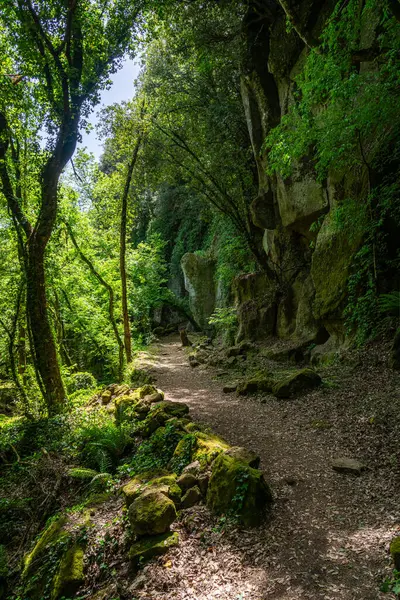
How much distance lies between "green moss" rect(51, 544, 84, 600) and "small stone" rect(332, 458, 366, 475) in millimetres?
3276

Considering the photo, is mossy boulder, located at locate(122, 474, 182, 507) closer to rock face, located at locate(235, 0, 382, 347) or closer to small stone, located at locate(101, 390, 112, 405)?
small stone, located at locate(101, 390, 112, 405)

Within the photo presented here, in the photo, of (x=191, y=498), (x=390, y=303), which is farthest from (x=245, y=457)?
(x=390, y=303)

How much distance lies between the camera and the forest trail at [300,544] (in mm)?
2658

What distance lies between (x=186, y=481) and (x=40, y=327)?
19.1ft

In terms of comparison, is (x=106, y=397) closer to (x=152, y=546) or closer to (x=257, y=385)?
(x=257, y=385)

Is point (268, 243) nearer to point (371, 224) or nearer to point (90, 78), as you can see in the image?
point (371, 224)

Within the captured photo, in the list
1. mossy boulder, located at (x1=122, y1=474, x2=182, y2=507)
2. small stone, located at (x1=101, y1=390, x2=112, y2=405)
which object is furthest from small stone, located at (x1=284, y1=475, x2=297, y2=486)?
small stone, located at (x1=101, y1=390, x2=112, y2=405)

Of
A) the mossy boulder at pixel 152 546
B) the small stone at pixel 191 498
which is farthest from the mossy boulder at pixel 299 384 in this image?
the mossy boulder at pixel 152 546

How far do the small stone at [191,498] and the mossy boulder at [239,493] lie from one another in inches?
6.6

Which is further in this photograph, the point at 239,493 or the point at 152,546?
the point at 239,493

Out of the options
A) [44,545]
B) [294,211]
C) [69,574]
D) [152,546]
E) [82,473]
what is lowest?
[44,545]

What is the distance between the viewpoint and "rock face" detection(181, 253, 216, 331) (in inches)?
899

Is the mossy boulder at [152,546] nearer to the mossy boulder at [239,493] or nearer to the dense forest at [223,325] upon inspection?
the dense forest at [223,325]

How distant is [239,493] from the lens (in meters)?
3.61
